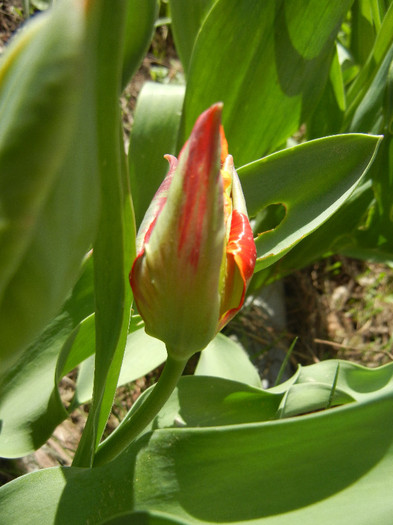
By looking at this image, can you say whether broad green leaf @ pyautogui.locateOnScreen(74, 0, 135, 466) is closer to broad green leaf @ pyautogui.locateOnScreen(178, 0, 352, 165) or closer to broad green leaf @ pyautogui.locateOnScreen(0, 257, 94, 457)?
broad green leaf @ pyautogui.locateOnScreen(0, 257, 94, 457)

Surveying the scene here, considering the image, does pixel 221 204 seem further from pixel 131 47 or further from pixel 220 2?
pixel 220 2

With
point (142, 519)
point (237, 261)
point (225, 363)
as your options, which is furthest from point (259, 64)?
point (142, 519)

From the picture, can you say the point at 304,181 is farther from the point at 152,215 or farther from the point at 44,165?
the point at 44,165

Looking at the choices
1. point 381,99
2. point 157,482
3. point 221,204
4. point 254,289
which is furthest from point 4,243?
point 254,289

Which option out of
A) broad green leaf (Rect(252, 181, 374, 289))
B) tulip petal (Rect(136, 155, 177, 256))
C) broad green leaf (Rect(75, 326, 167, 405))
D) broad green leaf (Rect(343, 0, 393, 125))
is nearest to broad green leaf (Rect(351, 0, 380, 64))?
broad green leaf (Rect(343, 0, 393, 125))

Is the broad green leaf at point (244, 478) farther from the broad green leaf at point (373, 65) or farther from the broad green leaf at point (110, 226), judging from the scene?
the broad green leaf at point (373, 65)

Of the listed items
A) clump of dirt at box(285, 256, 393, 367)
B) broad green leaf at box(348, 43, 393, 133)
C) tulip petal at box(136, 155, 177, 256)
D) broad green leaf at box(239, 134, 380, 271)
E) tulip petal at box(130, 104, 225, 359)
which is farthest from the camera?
clump of dirt at box(285, 256, 393, 367)
